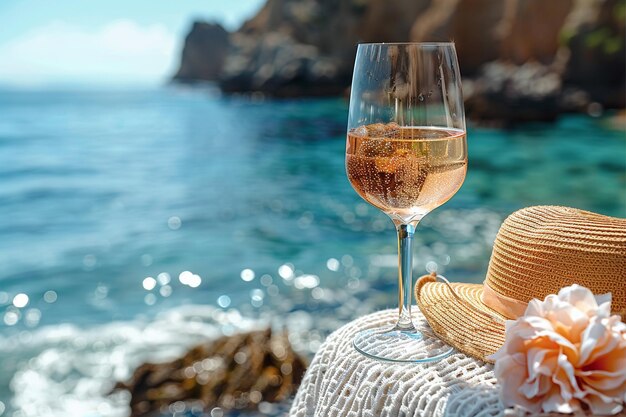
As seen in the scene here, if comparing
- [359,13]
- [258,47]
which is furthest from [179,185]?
[258,47]

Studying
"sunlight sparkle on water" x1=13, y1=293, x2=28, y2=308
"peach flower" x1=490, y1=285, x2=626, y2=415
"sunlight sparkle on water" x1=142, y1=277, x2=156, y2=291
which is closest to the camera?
"peach flower" x1=490, y1=285, x2=626, y2=415

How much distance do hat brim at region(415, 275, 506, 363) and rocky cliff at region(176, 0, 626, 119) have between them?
17.5 metres

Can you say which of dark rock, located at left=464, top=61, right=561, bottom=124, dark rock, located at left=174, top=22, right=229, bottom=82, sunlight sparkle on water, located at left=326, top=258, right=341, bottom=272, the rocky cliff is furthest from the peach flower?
dark rock, located at left=174, top=22, right=229, bottom=82

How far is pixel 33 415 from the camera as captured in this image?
426cm

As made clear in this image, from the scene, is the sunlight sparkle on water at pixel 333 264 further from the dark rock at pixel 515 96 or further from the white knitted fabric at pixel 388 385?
the dark rock at pixel 515 96

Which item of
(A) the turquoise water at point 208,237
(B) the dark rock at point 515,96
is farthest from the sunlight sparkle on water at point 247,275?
(B) the dark rock at point 515,96

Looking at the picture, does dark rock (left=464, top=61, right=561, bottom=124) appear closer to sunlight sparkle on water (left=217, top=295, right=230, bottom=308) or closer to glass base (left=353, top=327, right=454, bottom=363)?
sunlight sparkle on water (left=217, top=295, right=230, bottom=308)

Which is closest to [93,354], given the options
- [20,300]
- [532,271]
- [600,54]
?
[20,300]

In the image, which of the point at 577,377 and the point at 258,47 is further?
the point at 258,47

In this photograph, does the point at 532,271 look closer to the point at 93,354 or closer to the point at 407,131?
the point at 407,131

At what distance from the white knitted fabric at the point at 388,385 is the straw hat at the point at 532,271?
0.05m

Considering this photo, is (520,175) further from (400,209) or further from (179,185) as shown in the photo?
(400,209)

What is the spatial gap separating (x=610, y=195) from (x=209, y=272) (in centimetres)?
578

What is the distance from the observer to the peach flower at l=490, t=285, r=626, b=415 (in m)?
0.89
